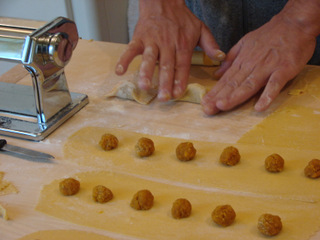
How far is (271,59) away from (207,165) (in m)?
0.51

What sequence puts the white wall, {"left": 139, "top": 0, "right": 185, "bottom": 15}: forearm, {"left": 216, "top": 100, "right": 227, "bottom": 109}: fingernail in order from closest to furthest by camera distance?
{"left": 216, "top": 100, "right": 227, "bottom": 109}: fingernail < {"left": 139, "top": 0, "right": 185, "bottom": 15}: forearm < the white wall

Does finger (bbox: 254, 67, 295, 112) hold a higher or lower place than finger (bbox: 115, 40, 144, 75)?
lower

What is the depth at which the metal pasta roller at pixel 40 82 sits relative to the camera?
118 cm

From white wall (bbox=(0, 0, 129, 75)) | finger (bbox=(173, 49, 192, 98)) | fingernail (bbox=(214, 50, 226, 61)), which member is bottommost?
white wall (bbox=(0, 0, 129, 75))

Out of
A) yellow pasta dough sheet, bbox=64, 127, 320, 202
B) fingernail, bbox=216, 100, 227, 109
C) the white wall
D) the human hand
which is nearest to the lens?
yellow pasta dough sheet, bbox=64, 127, 320, 202

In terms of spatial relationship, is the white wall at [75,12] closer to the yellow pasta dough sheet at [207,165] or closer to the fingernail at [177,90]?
the fingernail at [177,90]

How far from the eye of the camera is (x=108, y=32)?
3016 millimetres

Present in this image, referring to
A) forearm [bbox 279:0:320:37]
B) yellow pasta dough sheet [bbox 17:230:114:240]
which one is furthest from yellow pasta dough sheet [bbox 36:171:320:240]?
forearm [bbox 279:0:320:37]

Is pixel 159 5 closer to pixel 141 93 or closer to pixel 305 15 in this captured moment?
pixel 141 93

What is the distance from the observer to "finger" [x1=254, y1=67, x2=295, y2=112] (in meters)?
1.31

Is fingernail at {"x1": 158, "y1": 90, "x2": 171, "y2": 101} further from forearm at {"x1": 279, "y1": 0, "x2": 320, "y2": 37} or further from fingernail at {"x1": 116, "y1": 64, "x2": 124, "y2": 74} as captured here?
forearm at {"x1": 279, "y1": 0, "x2": 320, "y2": 37}

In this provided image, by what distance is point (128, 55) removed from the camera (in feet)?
4.77

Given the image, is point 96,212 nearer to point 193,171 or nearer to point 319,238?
point 193,171

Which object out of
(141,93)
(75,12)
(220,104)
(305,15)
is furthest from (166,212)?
(75,12)
